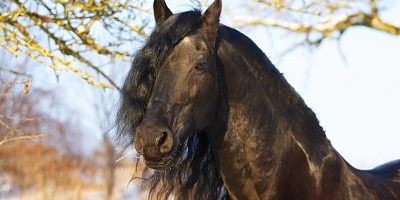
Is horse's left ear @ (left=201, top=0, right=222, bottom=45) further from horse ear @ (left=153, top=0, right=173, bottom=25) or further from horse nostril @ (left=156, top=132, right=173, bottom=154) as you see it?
horse nostril @ (left=156, top=132, right=173, bottom=154)

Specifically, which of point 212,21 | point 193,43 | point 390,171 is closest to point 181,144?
point 193,43

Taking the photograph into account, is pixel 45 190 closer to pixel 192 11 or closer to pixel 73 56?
pixel 73 56

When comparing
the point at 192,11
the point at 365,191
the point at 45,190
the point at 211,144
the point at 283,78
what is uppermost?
the point at 192,11

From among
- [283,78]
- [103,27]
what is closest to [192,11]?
[283,78]

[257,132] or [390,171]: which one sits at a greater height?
[257,132]

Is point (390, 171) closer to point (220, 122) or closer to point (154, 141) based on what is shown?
point (220, 122)

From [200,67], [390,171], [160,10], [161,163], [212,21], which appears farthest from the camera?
[390,171]

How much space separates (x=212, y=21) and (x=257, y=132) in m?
0.57

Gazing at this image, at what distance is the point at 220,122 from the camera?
11.0 ft

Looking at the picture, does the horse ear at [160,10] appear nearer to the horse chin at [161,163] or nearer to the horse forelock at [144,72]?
the horse forelock at [144,72]

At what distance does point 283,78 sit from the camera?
355 centimetres

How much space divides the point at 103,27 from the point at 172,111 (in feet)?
9.53

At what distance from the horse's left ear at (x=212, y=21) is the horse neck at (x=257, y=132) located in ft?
0.23

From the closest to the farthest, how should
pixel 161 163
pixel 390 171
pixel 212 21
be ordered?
pixel 161 163
pixel 212 21
pixel 390 171
